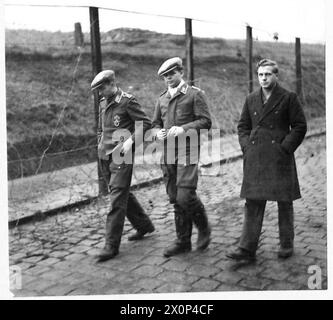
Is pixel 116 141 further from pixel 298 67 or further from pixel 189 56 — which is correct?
pixel 298 67

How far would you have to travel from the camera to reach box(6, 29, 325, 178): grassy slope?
7578mm

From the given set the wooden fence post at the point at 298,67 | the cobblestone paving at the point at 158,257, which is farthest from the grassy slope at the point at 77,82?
the cobblestone paving at the point at 158,257

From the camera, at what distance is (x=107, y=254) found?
4586 millimetres

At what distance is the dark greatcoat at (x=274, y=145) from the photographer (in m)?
4.21

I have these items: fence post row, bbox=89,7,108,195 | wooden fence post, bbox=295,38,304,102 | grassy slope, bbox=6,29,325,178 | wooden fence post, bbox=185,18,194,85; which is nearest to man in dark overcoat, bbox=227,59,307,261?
fence post row, bbox=89,7,108,195

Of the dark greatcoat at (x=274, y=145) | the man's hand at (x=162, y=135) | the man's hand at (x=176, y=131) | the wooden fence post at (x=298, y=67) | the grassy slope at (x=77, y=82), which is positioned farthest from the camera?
the wooden fence post at (x=298, y=67)

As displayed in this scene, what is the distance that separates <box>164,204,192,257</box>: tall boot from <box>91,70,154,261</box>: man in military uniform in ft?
1.72

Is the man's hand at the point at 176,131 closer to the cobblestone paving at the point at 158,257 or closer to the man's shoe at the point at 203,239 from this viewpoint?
the man's shoe at the point at 203,239

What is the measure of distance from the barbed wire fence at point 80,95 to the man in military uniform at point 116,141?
3.85ft

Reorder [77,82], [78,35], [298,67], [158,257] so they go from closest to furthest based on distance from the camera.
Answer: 1. [158,257]
2. [78,35]
3. [77,82]
4. [298,67]

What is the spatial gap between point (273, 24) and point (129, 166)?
94.9 inches

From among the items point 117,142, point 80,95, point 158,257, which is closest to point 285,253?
point 158,257

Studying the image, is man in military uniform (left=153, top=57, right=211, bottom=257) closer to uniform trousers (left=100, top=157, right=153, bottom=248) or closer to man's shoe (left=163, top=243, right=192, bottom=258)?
man's shoe (left=163, top=243, right=192, bottom=258)

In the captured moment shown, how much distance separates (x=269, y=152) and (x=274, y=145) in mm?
79
